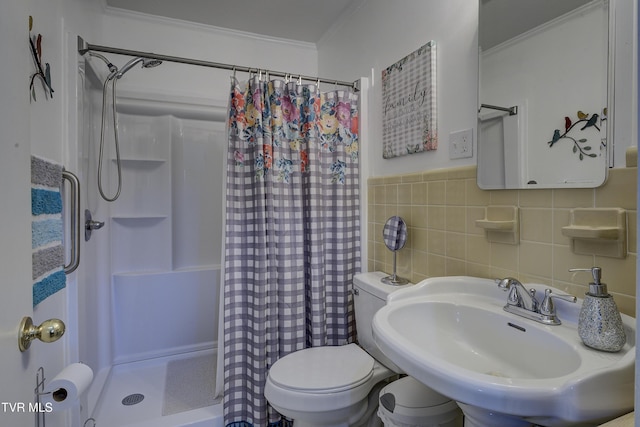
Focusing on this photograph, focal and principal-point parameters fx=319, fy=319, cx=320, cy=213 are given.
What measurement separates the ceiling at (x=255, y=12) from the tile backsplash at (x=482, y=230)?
123 centimetres

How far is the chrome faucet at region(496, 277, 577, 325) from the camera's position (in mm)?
897

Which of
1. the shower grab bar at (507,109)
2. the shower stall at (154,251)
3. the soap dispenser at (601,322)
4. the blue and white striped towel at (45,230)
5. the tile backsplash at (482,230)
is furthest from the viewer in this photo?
the shower stall at (154,251)

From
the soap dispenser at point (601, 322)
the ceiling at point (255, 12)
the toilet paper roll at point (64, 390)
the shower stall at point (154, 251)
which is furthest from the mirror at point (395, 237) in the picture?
the ceiling at point (255, 12)

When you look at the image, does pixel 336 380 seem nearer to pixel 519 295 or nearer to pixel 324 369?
pixel 324 369

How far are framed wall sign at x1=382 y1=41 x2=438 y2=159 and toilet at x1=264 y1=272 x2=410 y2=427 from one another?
2.27 feet

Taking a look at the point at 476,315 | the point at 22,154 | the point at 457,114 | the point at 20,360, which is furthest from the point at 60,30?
the point at 476,315

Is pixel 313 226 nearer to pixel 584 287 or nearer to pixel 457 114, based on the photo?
pixel 457 114

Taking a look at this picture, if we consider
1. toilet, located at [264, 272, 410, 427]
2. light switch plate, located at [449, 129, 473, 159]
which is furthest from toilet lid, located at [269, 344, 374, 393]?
light switch plate, located at [449, 129, 473, 159]

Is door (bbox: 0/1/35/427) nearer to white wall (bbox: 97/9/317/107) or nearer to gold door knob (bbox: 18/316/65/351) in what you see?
gold door knob (bbox: 18/316/65/351)

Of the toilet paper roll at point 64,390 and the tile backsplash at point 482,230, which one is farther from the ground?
the tile backsplash at point 482,230

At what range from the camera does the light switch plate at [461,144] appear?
125cm

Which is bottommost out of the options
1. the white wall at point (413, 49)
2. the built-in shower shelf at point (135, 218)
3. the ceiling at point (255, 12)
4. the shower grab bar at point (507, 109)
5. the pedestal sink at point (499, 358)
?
the pedestal sink at point (499, 358)

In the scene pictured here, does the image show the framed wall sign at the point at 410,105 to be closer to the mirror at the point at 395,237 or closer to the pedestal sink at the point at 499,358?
the mirror at the point at 395,237

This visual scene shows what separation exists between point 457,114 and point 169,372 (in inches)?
92.6
